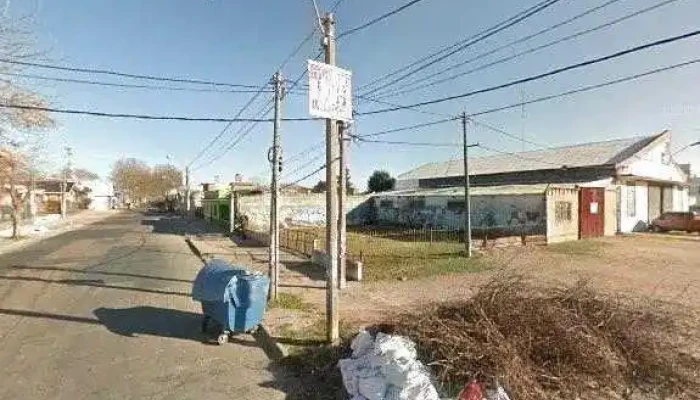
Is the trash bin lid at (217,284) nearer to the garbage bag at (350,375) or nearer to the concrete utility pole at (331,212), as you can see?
the concrete utility pole at (331,212)

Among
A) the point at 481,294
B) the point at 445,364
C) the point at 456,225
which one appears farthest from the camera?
the point at 456,225

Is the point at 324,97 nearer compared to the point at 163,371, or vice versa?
the point at 163,371

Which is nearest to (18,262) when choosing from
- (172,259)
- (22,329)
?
(172,259)

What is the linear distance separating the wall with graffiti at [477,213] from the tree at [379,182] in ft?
57.2

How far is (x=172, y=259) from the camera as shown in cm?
1809

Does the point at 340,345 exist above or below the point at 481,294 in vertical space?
below

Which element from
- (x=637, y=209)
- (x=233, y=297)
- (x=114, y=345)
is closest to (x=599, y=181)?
(x=637, y=209)

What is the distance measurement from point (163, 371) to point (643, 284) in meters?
11.7

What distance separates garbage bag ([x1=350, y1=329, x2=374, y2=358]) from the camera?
586cm

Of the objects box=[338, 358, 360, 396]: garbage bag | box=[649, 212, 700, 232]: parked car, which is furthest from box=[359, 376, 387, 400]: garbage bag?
box=[649, 212, 700, 232]: parked car

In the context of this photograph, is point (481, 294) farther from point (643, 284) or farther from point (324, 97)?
point (643, 284)

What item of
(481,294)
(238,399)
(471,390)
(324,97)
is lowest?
(238,399)

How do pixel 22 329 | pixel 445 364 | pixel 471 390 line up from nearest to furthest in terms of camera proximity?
pixel 471 390, pixel 445 364, pixel 22 329

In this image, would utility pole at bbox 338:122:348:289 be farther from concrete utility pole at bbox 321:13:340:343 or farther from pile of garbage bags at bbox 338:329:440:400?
pile of garbage bags at bbox 338:329:440:400
